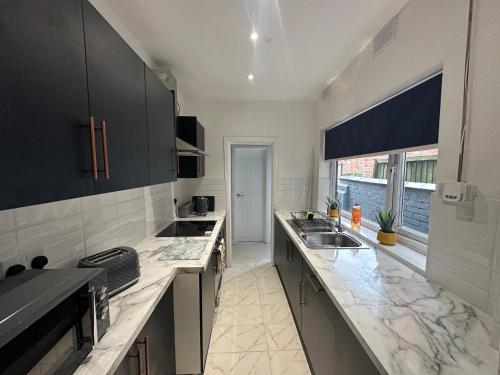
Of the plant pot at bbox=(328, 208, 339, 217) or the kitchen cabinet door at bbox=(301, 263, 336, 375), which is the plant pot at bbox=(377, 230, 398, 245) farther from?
the plant pot at bbox=(328, 208, 339, 217)

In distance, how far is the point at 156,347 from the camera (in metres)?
1.05

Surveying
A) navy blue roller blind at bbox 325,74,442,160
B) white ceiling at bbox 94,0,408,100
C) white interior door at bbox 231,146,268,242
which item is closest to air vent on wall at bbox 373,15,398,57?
white ceiling at bbox 94,0,408,100

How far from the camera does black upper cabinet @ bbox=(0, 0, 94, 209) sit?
490 mm

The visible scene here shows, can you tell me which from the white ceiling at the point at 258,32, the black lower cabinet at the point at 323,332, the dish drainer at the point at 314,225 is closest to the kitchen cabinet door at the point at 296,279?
the black lower cabinet at the point at 323,332

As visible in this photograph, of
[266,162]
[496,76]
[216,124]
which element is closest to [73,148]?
[496,76]

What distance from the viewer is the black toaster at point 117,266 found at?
3.24ft

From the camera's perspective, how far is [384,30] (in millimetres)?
1524

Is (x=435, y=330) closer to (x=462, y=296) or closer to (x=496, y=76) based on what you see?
(x=462, y=296)

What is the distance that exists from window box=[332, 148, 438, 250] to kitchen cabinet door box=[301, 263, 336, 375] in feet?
2.81

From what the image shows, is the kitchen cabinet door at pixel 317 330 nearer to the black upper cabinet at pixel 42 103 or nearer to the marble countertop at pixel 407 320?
the marble countertop at pixel 407 320

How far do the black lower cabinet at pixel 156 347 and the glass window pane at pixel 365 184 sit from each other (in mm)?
1921

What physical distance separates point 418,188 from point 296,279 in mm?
1199

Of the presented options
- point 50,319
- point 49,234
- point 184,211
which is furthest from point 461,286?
point 184,211

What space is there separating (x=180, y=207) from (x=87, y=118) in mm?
1994
